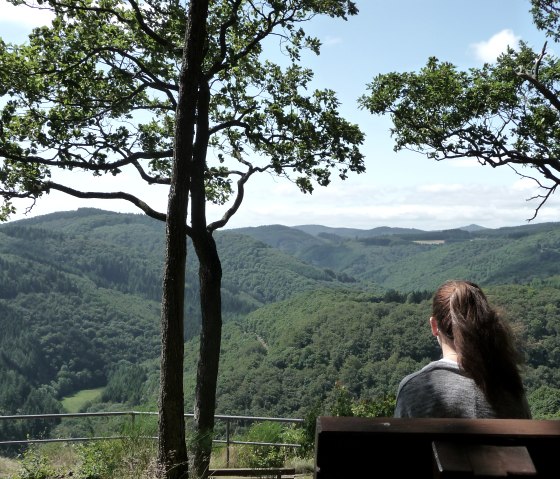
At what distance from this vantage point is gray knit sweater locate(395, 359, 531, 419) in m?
1.65

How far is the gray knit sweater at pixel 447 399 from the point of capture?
5.41 feet

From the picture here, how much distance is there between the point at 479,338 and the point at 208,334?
7.21 m

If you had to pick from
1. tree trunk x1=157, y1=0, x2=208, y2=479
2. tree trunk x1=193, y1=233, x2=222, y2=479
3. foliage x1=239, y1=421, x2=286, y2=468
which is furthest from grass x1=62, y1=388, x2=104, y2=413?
tree trunk x1=157, y1=0, x2=208, y2=479

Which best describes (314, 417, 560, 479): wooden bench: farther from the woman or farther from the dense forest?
the dense forest

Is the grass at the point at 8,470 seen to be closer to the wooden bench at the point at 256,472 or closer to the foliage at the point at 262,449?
the wooden bench at the point at 256,472

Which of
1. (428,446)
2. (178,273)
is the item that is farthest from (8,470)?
(428,446)

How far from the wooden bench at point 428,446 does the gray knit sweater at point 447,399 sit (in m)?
0.45

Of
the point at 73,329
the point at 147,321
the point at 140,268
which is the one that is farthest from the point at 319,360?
→ the point at 140,268

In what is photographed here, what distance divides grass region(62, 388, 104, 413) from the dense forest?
5.91ft

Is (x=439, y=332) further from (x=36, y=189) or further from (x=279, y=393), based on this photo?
(x=279, y=393)

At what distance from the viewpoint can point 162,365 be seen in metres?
5.87

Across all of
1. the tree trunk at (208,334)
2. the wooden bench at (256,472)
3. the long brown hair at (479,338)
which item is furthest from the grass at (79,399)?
the long brown hair at (479,338)

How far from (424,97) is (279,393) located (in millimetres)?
36394

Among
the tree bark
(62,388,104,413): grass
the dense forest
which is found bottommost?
(62,388,104,413): grass
